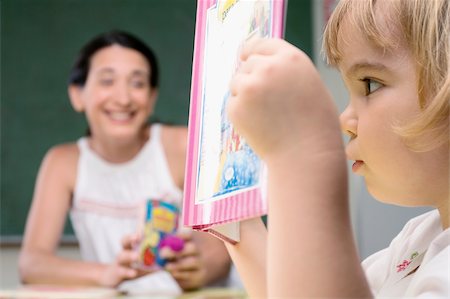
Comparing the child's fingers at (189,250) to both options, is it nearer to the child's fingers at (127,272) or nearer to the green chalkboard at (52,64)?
the child's fingers at (127,272)

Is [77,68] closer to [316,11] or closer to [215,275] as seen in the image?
[215,275]

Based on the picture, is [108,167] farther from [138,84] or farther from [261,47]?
[261,47]

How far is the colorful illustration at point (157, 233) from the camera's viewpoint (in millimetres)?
1868

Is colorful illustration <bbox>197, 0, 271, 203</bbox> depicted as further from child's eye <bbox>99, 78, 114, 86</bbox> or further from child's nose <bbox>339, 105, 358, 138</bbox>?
child's eye <bbox>99, 78, 114, 86</bbox>

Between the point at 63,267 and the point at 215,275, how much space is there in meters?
0.42

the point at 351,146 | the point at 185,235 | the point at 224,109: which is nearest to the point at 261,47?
the point at 224,109

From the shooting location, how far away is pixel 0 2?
3.63 m

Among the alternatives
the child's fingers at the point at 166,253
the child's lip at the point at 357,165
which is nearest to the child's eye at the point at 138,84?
the child's fingers at the point at 166,253

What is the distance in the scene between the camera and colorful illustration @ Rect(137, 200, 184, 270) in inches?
73.5

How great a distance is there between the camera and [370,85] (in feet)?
1.99

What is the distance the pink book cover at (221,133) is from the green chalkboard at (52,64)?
115 inches

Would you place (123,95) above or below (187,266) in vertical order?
above

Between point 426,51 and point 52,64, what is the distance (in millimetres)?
3187

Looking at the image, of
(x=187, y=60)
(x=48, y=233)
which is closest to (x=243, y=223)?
(x=48, y=233)
